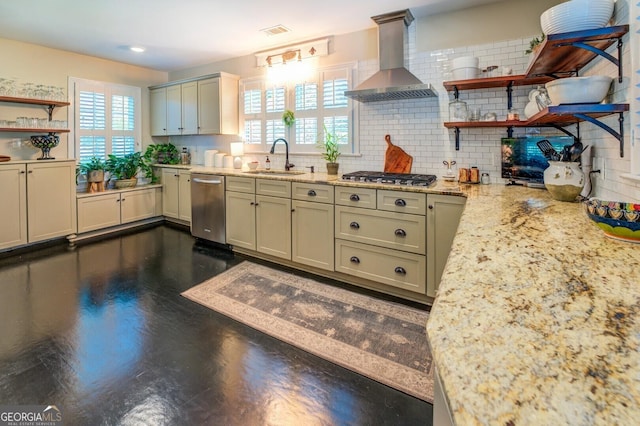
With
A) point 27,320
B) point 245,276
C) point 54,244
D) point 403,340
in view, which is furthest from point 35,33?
point 403,340

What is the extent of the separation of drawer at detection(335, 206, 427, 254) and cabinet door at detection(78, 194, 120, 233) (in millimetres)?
3684

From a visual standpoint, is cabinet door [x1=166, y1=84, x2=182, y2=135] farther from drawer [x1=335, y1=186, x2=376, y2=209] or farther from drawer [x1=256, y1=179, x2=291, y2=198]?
drawer [x1=335, y1=186, x2=376, y2=209]

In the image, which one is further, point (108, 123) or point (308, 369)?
point (108, 123)

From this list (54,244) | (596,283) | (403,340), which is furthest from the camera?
(54,244)

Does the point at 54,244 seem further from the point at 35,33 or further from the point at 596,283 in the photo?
the point at 596,283

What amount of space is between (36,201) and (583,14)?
5462mm

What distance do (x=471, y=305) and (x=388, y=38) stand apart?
3360 mm

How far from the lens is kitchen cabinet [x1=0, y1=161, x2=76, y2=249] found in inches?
156

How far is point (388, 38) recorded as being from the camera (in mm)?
3463

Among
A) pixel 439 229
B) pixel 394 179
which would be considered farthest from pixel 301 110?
pixel 439 229

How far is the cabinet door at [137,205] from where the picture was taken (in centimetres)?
520

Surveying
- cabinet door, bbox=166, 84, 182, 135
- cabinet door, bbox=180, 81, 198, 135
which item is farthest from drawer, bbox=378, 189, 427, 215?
cabinet door, bbox=166, 84, 182, 135

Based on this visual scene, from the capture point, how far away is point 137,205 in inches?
211

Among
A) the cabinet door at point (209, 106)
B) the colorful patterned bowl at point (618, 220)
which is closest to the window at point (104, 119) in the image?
the cabinet door at point (209, 106)
